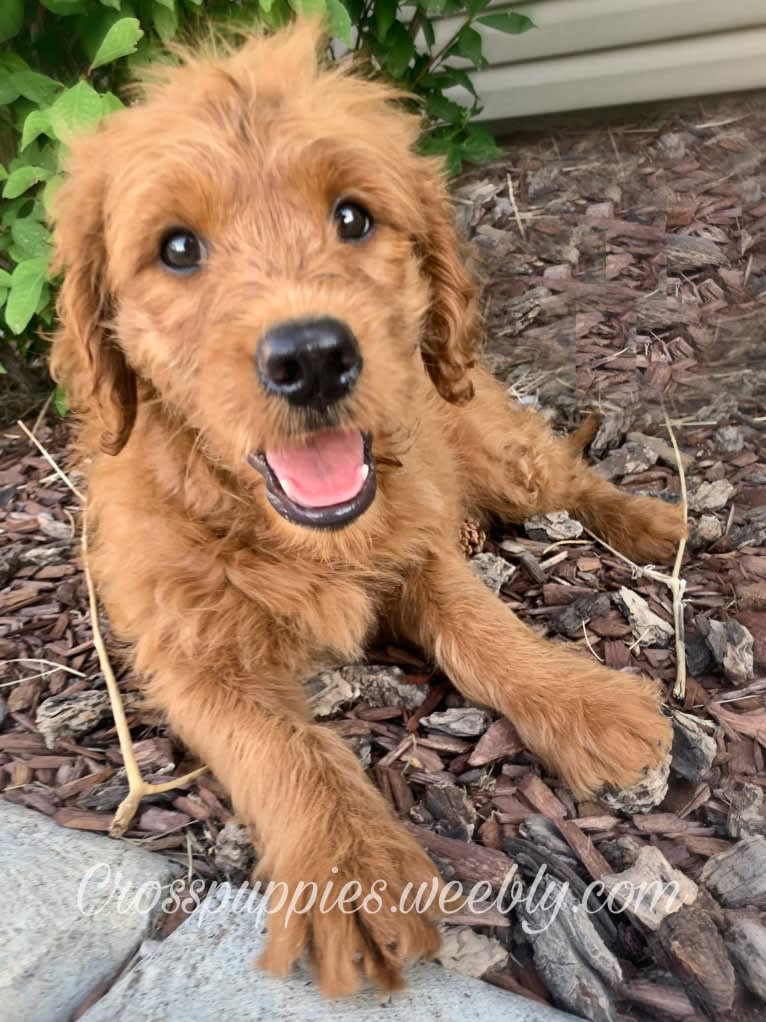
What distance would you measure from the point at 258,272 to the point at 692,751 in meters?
1.50

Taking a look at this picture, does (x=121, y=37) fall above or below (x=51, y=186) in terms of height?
above

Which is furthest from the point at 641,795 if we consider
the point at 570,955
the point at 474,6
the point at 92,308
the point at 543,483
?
the point at 474,6

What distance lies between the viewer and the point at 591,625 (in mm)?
2525

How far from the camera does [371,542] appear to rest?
7.54ft

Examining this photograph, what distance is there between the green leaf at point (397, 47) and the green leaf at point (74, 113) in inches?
66.3

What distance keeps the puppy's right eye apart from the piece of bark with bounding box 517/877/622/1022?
158 centimetres

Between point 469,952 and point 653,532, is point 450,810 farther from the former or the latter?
point 653,532

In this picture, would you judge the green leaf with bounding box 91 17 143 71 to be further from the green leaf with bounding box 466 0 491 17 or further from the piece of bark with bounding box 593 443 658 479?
the piece of bark with bounding box 593 443 658 479

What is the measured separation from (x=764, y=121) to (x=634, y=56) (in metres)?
0.78

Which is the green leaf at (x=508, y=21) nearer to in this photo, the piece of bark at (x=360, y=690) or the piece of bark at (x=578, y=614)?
the piece of bark at (x=578, y=614)

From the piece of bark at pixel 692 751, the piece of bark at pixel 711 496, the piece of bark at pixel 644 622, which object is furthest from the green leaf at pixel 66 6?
the piece of bark at pixel 692 751

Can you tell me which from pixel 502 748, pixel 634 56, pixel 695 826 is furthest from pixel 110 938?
pixel 634 56

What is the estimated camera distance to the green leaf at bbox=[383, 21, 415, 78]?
12.0ft

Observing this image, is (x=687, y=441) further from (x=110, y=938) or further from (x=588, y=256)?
(x=110, y=938)
